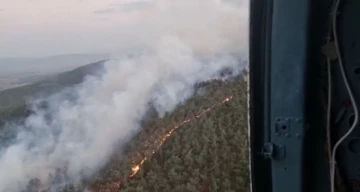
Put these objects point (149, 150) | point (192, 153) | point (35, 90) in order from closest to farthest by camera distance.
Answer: point (192, 153) → point (149, 150) → point (35, 90)

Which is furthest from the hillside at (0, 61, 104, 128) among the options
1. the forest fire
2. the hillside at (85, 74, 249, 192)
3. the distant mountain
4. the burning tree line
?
the forest fire

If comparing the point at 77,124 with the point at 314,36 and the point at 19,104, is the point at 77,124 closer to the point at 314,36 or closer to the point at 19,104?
the point at 19,104

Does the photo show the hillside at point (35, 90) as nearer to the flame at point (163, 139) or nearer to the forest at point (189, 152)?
the forest at point (189, 152)

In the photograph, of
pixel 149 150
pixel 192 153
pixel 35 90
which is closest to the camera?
pixel 192 153

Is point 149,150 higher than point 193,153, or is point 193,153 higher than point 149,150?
point 193,153

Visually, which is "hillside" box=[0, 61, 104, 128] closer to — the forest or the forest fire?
the forest

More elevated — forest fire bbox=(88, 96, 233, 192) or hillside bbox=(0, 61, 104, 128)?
hillside bbox=(0, 61, 104, 128)

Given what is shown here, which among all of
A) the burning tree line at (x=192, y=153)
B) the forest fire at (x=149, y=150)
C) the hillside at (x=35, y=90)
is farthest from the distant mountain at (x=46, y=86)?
A: the forest fire at (x=149, y=150)

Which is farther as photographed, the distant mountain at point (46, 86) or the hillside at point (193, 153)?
the distant mountain at point (46, 86)

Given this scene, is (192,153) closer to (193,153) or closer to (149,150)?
(193,153)

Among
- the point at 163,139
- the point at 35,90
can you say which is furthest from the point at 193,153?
the point at 35,90
